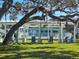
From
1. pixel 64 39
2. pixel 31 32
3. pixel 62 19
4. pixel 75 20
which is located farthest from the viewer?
pixel 31 32

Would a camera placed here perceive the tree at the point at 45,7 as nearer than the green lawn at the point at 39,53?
No

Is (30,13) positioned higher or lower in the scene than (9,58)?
higher

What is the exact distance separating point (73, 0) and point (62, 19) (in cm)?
761

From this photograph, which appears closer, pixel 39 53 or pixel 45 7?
pixel 39 53

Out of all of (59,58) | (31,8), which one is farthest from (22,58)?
(31,8)

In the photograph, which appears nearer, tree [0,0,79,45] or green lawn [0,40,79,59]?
green lawn [0,40,79,59]

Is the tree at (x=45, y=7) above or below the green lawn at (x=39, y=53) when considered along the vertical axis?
above

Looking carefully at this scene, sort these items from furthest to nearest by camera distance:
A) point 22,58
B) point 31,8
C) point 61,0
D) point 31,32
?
point 31,32 → point 31,8 → point 61,0 → point 22,58

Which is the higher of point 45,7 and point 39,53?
point 45,7

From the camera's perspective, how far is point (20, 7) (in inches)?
1174

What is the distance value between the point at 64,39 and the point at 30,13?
14.8 m

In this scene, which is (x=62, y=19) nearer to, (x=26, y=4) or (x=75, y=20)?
(x=75, y=20)

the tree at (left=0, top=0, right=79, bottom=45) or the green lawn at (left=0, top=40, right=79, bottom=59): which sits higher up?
the tree at (left=0, top=0, right=79, bottom=45)

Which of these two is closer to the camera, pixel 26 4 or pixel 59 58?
pixel 59 58
